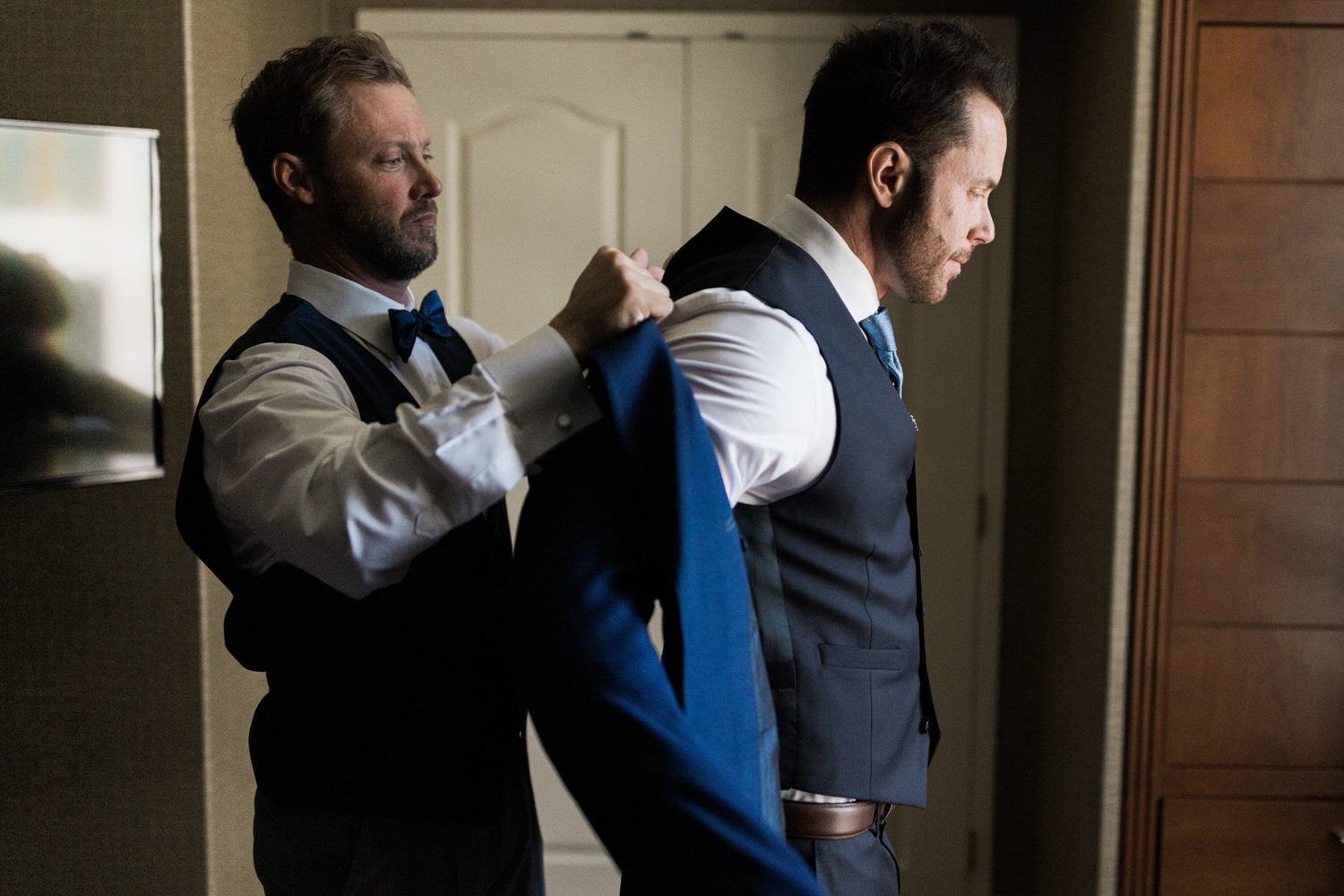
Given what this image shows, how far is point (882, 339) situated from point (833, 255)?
11 centimetres

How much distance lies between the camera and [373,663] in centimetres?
121

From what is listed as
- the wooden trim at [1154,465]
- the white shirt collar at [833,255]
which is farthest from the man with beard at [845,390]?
the wooden trim at [1154,465]

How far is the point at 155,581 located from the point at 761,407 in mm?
1552

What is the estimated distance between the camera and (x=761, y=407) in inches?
33.5

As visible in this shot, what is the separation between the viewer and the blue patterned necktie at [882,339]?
1112 mm

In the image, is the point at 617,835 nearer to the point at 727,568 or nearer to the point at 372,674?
the point at 727,568

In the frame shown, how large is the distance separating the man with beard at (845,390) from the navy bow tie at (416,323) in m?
0.35

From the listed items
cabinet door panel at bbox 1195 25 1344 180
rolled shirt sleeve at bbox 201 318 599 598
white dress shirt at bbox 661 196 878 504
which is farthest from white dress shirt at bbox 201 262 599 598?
cabinet door panel at bbox 1195 25 1344 180

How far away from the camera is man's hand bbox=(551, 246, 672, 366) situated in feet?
2.84

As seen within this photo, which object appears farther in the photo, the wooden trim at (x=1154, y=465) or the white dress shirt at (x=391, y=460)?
the wooden trim at (x=1154, y=465)

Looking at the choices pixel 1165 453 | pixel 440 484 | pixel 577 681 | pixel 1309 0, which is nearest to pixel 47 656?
pixel 440 484

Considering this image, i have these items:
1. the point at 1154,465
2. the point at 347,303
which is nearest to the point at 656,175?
the point at 1154,465

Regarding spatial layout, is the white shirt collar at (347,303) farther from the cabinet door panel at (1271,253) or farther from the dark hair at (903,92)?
the cabinet door panel at (1271,253)

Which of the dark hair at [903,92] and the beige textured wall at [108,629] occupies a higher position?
the dark hair at [903,92]
